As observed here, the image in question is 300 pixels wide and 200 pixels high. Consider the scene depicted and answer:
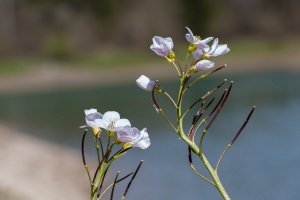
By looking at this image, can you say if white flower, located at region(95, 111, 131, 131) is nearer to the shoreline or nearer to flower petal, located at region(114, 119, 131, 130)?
flower petal, located at region(114, 119, 131, 130)

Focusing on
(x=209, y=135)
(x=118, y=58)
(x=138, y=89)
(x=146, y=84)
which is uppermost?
(x=146, y=84)

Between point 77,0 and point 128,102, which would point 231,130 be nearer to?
point 128,102

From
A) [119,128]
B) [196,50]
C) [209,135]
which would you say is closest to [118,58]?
[209,135]

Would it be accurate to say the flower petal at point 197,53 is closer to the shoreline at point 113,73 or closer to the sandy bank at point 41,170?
the sandy bank at point 41,170

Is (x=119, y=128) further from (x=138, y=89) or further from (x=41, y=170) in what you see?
(x=138, y=89)

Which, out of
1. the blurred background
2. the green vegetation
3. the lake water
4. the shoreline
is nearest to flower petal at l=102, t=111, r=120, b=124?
the blurred background

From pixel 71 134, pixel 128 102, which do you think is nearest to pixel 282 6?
pixel 128 102
